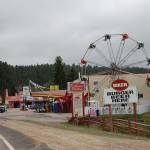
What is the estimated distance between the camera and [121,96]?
32.0 m

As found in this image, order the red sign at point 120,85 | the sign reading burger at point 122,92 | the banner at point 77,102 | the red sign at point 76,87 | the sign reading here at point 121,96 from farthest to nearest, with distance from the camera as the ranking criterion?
the banner at point 77,102 → the red sign at point 76,87 → the sign reading here at point 121,96 → the sign reading burger at point 122,92 → the red sign at point 120,85

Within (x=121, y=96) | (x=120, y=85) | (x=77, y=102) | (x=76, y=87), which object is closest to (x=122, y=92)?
(x=121, y=96)

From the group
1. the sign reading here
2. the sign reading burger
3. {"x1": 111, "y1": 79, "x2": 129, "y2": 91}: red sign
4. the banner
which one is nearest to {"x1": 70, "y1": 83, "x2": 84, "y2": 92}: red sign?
the banner

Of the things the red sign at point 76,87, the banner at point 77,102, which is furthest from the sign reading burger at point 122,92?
the banner at point 77,102

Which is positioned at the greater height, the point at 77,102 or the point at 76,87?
the point at 76,87

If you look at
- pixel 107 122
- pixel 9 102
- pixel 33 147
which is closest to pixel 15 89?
pixel 9 102

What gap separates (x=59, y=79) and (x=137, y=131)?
113m

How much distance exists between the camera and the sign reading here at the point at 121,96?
1250 inches

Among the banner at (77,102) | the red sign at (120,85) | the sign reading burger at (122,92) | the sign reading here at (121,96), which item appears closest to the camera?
the red sign at (120,85)

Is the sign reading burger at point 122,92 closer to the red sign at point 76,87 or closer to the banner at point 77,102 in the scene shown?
the red sign at point 76,87

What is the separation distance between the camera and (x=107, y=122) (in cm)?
3294

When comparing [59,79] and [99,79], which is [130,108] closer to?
[99,79]

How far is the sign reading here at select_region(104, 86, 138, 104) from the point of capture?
Answer: 31.8m

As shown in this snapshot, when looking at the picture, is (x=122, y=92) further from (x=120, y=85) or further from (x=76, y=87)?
(x=76, y=87)
